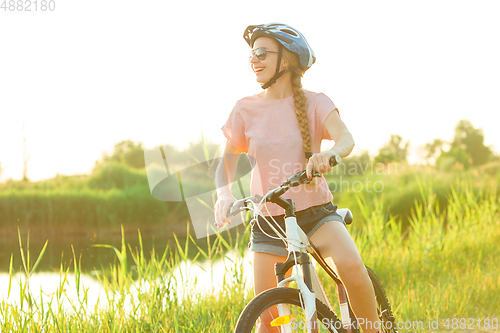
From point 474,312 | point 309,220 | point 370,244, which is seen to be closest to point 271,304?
point 309,220

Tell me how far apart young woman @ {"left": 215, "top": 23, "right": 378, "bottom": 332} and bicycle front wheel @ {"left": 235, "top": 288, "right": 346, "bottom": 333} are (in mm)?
232

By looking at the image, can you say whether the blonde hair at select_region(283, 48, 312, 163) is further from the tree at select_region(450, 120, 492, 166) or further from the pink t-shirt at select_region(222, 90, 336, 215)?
the tree at select_region(450, 120, 492, 166)

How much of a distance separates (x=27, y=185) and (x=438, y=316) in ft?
15.1

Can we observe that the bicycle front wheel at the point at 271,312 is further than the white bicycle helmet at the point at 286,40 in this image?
No

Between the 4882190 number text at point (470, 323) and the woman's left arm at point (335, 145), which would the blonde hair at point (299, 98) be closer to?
the woman's left arm at point (335, 145)

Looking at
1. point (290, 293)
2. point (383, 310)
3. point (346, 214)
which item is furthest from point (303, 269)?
point (383, 310)

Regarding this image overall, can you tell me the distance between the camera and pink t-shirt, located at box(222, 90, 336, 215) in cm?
222

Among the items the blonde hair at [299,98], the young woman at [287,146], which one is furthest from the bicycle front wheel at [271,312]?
the blonde hair at [299,98]

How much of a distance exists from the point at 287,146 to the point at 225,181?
364mm

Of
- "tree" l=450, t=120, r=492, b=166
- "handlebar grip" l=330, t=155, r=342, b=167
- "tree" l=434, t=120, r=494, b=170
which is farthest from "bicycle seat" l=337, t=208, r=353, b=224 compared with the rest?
"tree" l=450, t=120, r=492, b=166

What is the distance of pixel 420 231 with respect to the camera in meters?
6.09

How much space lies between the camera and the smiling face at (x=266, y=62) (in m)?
2.30

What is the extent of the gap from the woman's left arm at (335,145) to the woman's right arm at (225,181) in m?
0.44

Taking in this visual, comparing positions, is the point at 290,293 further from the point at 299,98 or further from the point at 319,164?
the point at 299,98
